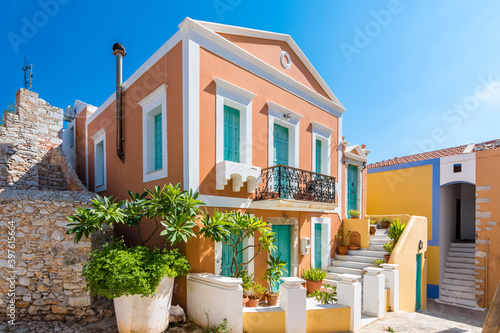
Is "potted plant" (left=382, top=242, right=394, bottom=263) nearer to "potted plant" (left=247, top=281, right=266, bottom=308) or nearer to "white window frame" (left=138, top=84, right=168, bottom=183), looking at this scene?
"potted plant" (left=247, top=281, right=266, bottom=308)

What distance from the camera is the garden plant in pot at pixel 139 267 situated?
4676 mm

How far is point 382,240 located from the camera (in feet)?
33.6

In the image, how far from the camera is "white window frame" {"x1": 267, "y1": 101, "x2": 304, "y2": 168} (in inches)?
316

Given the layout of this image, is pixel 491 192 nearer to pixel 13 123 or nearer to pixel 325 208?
pixel 325 208

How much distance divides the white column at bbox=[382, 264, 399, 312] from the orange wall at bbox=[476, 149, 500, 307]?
651cm

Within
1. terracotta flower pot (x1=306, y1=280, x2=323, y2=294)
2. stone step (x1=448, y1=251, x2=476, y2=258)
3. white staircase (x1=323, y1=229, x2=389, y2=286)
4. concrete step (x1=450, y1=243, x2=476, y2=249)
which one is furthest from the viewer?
concrete step (x1=450, y1=243, x2=476, y2=249)

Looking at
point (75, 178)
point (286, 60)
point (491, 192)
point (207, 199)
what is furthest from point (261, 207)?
point (491, 192)

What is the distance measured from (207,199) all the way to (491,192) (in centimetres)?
1250

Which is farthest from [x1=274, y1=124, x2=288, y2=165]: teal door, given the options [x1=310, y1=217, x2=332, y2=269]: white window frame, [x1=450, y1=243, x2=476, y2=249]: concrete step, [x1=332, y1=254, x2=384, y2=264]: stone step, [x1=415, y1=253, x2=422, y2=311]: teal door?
[x1=450, y1=243, x2=476, y2=249]: concrete step

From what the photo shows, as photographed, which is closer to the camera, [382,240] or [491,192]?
[382,240]

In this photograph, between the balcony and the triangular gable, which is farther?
the triangular gable

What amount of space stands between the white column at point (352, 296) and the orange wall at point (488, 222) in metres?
8.99

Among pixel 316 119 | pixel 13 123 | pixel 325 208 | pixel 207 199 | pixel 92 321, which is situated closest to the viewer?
pixel 92 321

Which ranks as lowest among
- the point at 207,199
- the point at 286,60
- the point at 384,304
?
the point at 384,304
